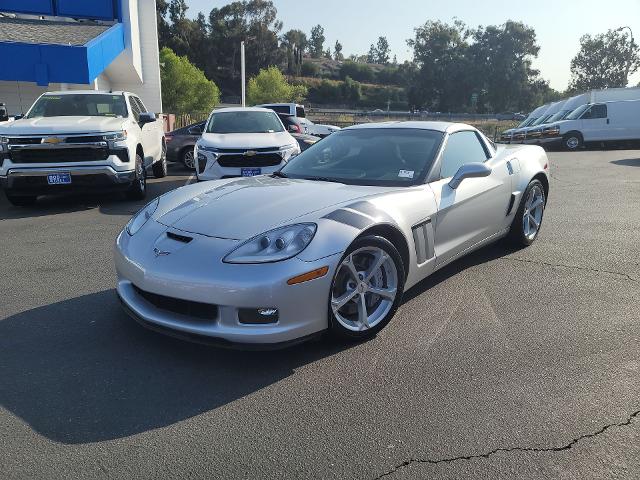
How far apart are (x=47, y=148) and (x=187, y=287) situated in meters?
5.78

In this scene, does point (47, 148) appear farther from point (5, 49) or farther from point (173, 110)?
point (173, 110)

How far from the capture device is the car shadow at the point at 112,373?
8.91ft

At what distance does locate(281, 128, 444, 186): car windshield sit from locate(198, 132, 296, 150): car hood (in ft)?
14.0

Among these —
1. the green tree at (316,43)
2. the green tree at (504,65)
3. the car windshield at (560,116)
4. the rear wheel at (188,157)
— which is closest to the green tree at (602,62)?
the green tree at (504,65)

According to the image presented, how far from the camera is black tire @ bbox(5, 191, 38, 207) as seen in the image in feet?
26.8

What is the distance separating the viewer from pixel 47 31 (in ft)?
53.4

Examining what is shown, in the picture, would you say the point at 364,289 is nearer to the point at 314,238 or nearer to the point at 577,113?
the point at 314,238

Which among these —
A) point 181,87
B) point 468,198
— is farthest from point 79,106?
point 181,87

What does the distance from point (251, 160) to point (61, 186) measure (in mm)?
2930

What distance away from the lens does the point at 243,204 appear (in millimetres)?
3754

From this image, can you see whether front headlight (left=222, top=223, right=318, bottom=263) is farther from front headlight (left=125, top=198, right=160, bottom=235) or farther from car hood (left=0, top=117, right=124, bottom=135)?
car hood (left=0, top=117, right=124, bottom=135)

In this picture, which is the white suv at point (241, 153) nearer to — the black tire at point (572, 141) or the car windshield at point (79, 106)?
the car windshield at point (79, 106)

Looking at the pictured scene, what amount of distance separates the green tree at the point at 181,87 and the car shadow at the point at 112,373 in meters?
39.1

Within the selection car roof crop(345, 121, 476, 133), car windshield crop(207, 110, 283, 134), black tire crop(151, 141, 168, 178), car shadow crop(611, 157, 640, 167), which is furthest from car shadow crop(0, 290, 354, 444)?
car shadow crop(611, 157, 640, 167)
